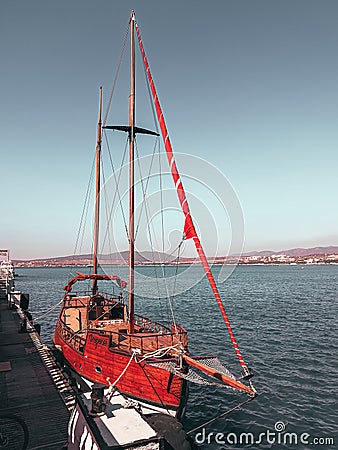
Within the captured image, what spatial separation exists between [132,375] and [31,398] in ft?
14.5

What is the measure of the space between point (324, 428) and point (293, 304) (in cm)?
4418

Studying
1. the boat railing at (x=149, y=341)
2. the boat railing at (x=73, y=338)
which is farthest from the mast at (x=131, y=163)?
the boat railing at (x=73, y=338)

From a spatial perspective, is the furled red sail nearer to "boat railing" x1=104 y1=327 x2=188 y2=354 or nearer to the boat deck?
"boat railing" x1=104 y1=327 x2=188 y2=354

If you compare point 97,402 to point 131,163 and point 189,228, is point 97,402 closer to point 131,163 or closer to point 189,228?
→ point 189,228

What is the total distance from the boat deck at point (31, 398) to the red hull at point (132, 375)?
2.20 m

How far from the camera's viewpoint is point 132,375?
49.3 ft

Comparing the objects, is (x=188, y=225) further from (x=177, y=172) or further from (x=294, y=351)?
(x=294, y=351)

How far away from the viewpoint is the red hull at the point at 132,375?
1432 centimetres

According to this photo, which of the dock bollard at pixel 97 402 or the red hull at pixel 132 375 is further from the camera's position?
the red hull at pixel 132 375

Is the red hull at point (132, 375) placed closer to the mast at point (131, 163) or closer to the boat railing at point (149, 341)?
the boat railing at point (149, 341)

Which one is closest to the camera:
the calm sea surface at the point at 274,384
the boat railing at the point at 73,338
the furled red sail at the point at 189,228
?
the furled red sail at the point at 189,228

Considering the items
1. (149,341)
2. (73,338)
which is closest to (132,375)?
(149,341)

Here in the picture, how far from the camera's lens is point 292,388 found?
20781 millimetres

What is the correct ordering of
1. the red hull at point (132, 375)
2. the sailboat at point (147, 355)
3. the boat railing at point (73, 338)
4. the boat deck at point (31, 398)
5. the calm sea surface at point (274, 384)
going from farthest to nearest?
the boat railing at point (73, 338), the calm sea surface at point (274, 384), the red hull at point (132, 375), the sailboat at point (147, 355), the boat deck at point (31, 398)
